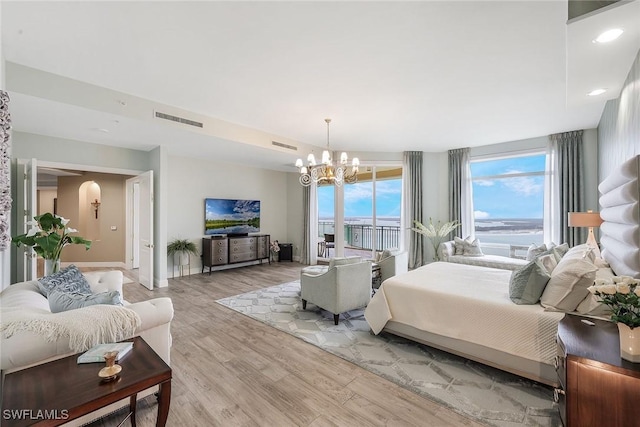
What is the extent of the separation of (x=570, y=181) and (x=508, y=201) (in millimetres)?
1113

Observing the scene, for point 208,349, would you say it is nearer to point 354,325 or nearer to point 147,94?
point 354,325

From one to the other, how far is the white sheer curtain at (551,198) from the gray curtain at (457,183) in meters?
1.48

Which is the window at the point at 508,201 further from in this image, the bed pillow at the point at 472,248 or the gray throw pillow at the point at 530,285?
the gray throw pillow at the point at 530,285

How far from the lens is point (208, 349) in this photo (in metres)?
2.84

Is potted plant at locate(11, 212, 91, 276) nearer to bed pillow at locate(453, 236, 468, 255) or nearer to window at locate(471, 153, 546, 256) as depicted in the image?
bed pillow at locate(453, 236, 468, 255)

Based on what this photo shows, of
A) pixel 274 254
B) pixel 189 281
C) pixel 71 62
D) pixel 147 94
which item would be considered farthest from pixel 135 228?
pixel 71 62

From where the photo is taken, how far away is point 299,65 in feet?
9.27

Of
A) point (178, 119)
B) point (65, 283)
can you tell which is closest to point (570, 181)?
point (178, 119)

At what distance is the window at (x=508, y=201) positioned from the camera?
18.9 feet

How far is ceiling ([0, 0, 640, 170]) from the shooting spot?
2092 millimetres

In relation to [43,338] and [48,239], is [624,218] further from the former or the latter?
[48,239]

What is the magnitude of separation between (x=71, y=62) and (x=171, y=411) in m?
3.43

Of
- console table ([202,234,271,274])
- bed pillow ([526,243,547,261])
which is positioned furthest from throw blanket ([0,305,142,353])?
bed pillow ([526,243,547,261])

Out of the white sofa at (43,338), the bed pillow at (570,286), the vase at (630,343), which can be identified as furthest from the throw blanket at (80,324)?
the bed pillow at (570,286)
